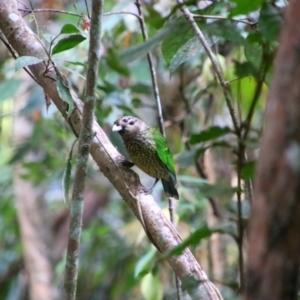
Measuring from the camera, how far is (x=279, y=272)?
81cm

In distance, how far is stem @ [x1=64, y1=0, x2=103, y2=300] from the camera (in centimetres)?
164

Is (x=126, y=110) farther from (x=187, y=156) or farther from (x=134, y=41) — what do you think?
(x=187, y=156)

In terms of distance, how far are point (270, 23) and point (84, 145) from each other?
2.42ft

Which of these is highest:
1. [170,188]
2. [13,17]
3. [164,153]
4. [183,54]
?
[13,17]

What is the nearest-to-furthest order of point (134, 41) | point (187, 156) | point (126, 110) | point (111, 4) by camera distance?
point (187, 156)
point (126, 110)
point (134, 41)
point (111, 4)

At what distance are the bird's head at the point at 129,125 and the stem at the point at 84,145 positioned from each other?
48.6 inches

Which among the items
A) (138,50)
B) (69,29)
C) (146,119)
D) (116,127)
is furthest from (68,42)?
(146,119)

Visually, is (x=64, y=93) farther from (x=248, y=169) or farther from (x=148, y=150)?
(x=148, y=150)

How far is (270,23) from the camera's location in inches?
46.0

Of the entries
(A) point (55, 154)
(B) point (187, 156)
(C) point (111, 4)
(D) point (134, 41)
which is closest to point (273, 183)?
(B) point (187, 156)

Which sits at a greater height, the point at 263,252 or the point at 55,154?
the point at 55,154

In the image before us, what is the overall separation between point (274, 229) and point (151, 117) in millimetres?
3838

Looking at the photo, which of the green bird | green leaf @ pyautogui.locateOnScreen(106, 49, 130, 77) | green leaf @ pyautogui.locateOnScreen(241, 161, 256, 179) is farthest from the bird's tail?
green leaf @ pyautogui.locateOnScreen(241, 161, 256, 179)

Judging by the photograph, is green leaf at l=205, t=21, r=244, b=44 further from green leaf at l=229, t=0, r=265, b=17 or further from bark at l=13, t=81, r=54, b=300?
bark at l=13, t=81, r=54, b=300
